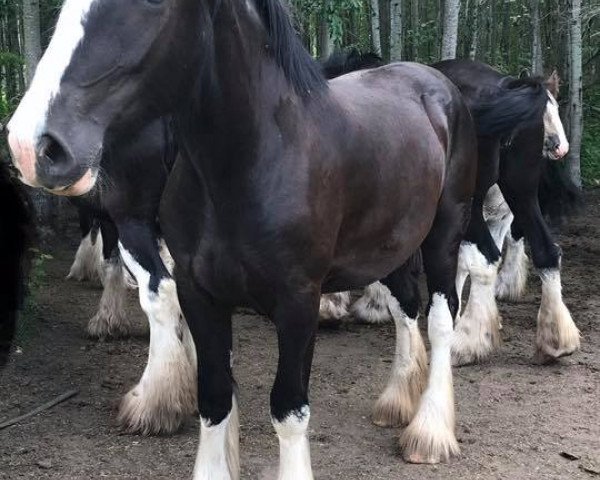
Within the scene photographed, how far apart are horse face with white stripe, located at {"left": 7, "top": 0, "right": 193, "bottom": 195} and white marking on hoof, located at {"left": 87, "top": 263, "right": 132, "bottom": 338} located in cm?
349

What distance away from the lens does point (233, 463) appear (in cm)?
323

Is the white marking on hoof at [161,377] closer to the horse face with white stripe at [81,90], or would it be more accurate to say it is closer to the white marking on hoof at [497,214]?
the horse face with white stripe at [81,90]

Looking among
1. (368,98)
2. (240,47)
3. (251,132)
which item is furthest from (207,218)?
(368,98)

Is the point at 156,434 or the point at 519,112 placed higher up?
the point at 519,112

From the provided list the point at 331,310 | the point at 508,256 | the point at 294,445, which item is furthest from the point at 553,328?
the point at 294,445

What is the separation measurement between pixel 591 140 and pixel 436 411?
11.4 metres

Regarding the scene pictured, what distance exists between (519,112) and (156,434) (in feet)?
8.85

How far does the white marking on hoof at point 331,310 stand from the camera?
19.2 feet

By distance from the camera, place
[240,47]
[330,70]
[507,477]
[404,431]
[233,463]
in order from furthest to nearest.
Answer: [330,70], [404,431], [507,477], [233,463], [240,47]

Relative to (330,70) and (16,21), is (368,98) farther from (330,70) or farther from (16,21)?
(16,21)

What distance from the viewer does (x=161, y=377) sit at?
4.03m

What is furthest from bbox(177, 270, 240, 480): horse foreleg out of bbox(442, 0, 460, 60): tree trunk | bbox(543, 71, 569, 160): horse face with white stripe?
bbox(442, 0, 460, 60): tree trunk

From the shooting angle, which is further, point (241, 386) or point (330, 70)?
point (330, 70)

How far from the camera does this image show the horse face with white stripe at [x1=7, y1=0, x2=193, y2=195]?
6.52 ft
